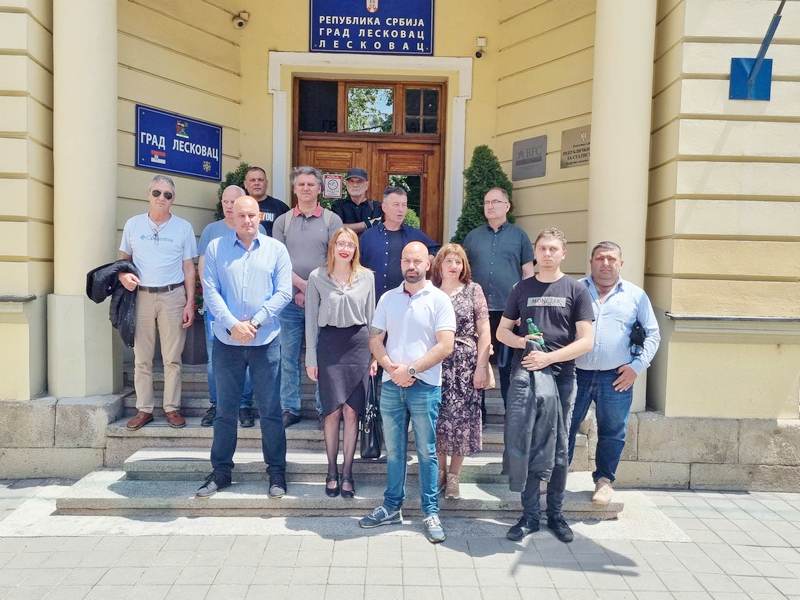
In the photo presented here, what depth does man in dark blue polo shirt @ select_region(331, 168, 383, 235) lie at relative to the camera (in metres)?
5.64

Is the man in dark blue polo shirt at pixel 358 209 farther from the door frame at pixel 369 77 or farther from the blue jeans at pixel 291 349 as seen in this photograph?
the door frame at pixel 369 77

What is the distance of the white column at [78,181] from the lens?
5152 millimetres

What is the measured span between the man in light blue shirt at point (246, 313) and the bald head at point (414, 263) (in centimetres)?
92

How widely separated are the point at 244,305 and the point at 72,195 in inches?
81.4

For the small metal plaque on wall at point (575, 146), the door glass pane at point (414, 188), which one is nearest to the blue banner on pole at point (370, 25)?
the door glass pane at point (414, 188)

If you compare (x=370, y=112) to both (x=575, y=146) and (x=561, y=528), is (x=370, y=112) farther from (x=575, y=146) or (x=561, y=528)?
(x=561, y=528)

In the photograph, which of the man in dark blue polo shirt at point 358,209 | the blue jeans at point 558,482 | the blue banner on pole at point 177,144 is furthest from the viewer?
the blue banner on pole at point 177,144

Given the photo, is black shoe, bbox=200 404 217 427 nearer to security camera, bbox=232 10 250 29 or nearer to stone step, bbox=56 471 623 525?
stone step, bbox=56 471 623 525

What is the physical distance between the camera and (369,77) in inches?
293

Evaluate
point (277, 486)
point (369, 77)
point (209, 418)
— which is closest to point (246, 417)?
point (209, 418)

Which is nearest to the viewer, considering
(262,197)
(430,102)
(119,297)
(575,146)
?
(119,297)

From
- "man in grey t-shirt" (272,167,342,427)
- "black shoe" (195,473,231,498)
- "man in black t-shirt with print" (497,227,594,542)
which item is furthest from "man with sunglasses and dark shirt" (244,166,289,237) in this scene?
"man in black t-shirt with print" (497,227,594,542)

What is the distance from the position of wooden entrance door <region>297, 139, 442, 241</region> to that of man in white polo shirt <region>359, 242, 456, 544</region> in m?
3.69

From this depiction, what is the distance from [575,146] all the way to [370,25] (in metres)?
2.75
